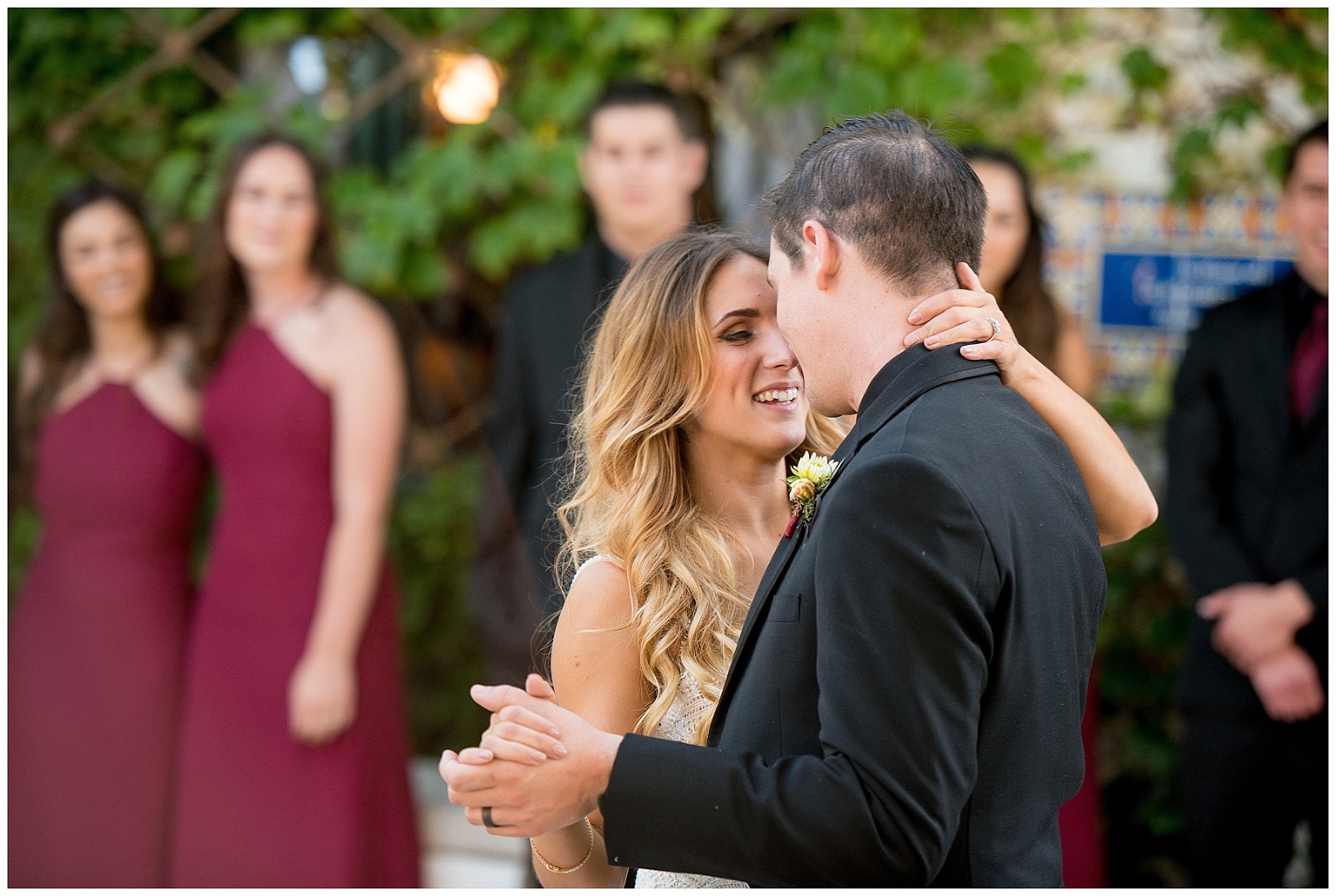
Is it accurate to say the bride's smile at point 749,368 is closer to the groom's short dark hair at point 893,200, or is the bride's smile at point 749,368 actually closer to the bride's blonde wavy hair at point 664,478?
the bride's blonde wavy hair at point 664,478

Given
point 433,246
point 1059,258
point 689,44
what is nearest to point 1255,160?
point 1059,258

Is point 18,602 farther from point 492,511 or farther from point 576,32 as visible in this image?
point 576,32

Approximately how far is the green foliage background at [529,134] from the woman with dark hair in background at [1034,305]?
0.55 meters

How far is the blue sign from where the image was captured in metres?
4.80

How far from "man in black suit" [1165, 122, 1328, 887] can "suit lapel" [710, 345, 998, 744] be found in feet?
6.66

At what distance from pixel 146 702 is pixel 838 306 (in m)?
2.97

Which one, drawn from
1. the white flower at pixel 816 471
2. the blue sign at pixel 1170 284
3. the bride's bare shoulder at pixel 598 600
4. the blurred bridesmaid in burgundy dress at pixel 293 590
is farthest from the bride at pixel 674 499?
the blue sign at pixel 1170 284

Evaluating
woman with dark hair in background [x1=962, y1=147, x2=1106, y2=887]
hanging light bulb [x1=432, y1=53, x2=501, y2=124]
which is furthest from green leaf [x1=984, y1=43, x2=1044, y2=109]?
hanging light bulb [x1=432, y1=53, x2=501, y2=124]

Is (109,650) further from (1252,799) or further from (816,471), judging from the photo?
(1252,799)

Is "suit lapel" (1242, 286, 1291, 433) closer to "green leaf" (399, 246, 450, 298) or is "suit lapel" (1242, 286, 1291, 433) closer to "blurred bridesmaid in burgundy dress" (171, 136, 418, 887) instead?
"blurred bridesmaid in burgundy dress" (171, 136, 418, 887)

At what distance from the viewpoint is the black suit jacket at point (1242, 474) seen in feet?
10.5

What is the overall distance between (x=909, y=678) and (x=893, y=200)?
58 centimetres

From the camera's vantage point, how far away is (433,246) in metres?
4.61

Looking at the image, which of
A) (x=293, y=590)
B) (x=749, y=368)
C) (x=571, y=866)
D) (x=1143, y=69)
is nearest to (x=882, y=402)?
(x=749, y=368)
